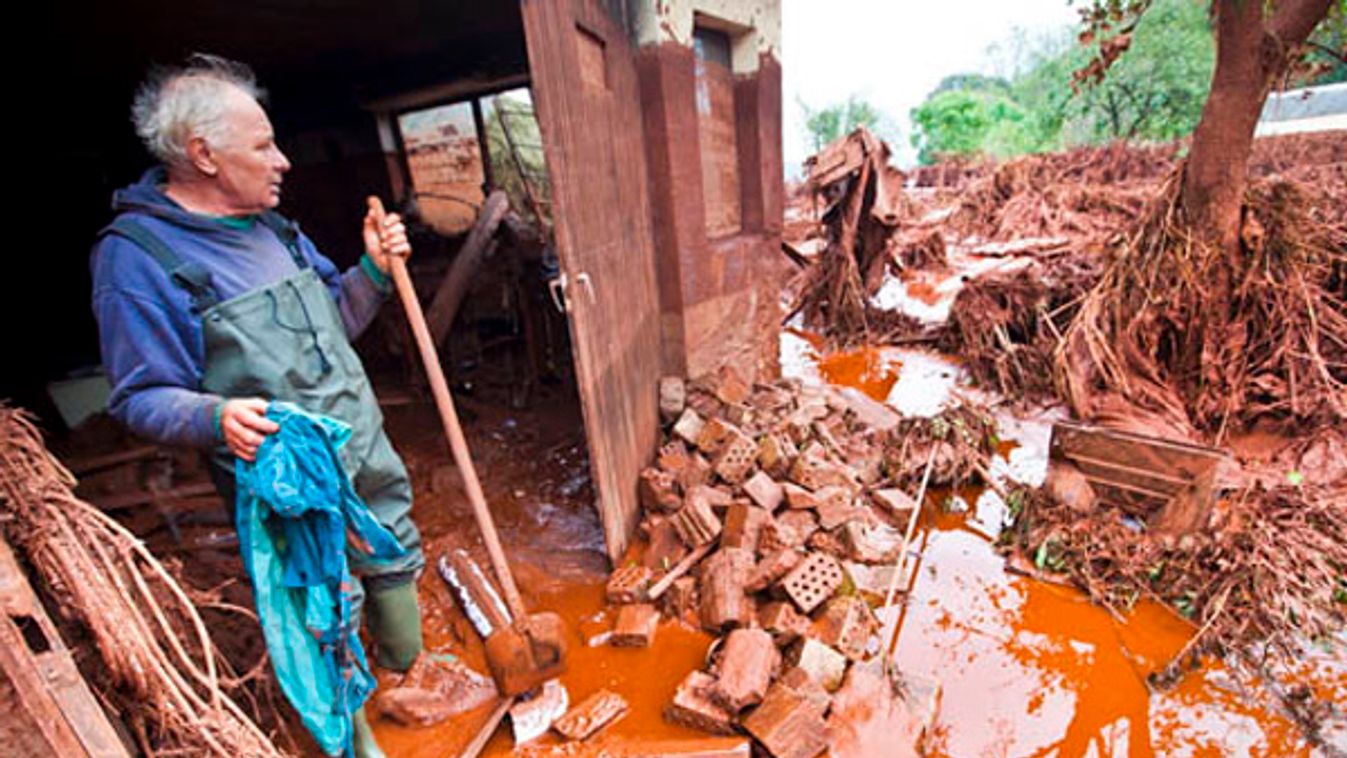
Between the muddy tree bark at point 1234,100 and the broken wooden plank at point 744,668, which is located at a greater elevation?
the muddy tree bark at point 1234,100

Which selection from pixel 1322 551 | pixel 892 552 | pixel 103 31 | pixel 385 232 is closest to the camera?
pixel 385 232

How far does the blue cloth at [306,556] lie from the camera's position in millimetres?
1628

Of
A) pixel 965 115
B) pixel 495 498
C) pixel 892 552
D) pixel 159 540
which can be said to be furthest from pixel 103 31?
pixel 965 115

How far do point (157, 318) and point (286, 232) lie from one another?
55 cm

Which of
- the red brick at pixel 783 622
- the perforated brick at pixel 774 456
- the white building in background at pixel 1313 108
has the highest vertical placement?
the white building in background at pixel 1313 108

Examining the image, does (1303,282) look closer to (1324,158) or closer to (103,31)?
(103,31)

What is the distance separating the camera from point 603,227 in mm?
3031

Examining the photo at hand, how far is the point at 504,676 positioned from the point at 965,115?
35.2 metres

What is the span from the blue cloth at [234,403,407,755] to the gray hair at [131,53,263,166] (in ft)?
2.77

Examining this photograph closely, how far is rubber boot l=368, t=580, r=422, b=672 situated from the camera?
7.57ft

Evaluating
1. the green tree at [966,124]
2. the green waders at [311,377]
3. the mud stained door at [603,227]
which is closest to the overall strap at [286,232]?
the green waders at [311,377]

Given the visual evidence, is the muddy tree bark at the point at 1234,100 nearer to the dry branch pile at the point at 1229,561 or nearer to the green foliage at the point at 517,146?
the dry branch pile at the point at 1229,561

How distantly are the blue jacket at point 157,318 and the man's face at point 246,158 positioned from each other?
11 cm

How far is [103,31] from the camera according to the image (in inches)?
153
